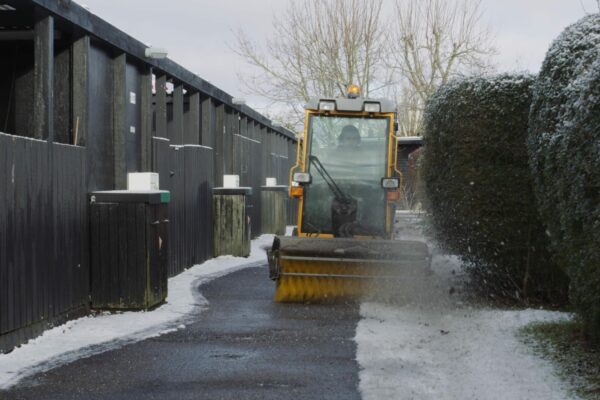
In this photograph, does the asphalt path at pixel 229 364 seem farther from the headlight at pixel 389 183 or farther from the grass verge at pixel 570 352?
the headlight at pixel 389 183

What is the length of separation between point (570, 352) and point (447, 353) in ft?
3.21

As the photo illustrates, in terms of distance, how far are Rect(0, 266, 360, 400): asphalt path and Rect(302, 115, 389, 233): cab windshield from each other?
8.11ft

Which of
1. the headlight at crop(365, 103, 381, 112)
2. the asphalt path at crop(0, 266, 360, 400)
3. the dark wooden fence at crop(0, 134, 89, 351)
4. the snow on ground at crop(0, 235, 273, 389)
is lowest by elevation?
the asphalt path at crop(0, 266, 360, 400)

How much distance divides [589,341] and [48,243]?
4.94m

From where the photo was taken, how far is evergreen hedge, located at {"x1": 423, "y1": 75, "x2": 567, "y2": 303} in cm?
942

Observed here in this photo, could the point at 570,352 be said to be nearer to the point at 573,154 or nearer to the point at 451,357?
the point at 451,357

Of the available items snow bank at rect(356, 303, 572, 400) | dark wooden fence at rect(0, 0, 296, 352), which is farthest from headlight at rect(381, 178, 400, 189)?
dark wooden fence at rect(0, 0, 296, 352)

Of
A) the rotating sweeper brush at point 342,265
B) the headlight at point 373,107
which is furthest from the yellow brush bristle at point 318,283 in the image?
the headlight at point 373,107

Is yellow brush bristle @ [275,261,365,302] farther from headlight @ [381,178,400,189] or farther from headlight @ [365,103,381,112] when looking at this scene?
headlight @ [365,103,381,112]

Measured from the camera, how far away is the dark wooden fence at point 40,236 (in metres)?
7.31

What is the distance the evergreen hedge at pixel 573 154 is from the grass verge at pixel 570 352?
0.81 feet

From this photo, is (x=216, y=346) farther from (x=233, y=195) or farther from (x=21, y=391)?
(x=233, y=195)

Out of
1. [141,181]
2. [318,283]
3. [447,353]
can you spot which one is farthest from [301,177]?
[447,353]

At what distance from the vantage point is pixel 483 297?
10.4 m
